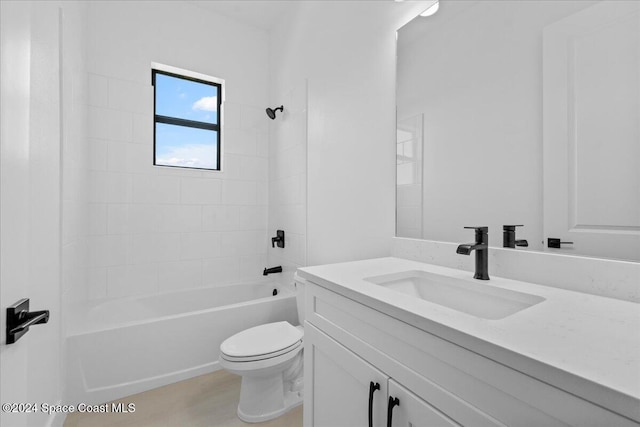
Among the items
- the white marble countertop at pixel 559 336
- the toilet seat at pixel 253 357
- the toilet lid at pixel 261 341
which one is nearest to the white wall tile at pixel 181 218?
the toilet lid at pixel 261 341

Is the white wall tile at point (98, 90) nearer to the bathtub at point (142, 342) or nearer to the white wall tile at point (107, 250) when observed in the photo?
the white wall tile at point (107, 250)

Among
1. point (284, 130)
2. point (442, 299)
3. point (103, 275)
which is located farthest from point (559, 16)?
point (103, 275)

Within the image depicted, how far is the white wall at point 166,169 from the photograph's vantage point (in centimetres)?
223

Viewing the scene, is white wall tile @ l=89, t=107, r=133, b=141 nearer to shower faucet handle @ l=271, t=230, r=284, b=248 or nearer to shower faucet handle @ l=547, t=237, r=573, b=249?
shower faucet handle @ l=271, t=230, r=284, b=248

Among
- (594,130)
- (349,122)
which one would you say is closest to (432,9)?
(349,122)

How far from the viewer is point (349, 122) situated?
1851 mm

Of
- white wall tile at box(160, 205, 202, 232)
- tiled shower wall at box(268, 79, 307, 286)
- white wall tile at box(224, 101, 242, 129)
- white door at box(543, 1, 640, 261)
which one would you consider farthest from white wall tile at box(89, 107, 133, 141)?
white door at box(543, 1, 640, 261)

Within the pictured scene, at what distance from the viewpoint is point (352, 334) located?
894 millimetres

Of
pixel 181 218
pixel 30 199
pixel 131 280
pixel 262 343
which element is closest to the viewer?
pixel 30 199

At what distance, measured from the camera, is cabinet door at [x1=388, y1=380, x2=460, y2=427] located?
62cm

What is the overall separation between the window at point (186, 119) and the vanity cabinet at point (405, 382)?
2157 mm

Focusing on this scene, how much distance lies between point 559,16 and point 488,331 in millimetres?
1072

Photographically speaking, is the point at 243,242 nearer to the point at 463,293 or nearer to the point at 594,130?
the point at 463,293

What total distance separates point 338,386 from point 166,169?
7.61 feet
